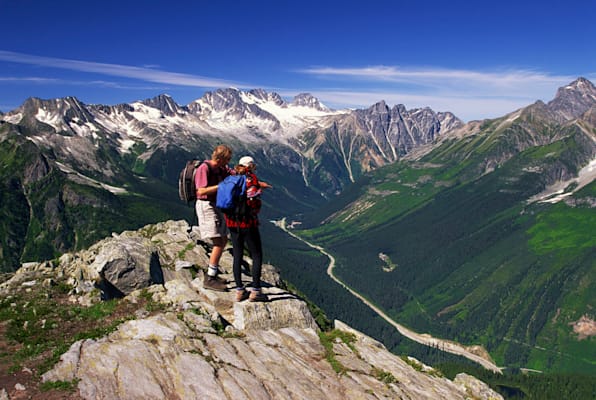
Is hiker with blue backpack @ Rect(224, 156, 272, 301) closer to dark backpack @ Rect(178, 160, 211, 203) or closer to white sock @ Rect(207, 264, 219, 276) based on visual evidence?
white sock @ Rect(207, 264, 219, 276)

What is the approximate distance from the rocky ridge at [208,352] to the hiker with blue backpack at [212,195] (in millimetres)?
4067

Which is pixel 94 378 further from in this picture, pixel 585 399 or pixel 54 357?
pixel 585 399

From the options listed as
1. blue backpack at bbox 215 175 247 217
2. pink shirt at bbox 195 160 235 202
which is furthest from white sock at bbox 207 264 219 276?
blue backpack at bbox 215 175 247 217

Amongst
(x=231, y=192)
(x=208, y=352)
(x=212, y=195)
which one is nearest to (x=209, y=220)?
(x=212, y=195)

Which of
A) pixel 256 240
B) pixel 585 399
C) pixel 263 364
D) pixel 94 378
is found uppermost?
pixel 256 240

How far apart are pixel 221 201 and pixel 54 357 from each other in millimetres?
10504

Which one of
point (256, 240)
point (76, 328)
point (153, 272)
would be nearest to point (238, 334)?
point (256, 240)

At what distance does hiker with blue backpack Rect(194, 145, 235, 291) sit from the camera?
79.4 feet

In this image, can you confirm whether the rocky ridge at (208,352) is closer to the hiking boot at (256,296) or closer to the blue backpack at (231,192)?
the hiking boot at (256,296)

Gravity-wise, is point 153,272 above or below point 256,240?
below

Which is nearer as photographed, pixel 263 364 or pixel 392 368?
pixel 263 364

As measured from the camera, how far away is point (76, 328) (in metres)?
22.9

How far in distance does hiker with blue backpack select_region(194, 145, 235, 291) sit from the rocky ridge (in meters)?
4.07

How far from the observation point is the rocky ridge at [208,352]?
58.0 feet
